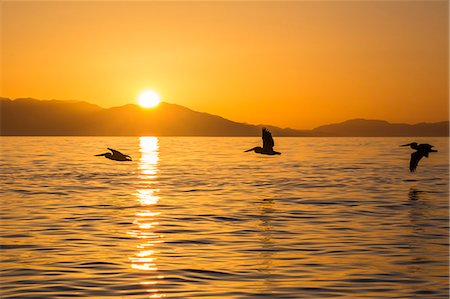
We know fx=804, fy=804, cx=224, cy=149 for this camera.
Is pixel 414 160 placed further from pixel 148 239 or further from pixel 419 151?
pixel 148 239

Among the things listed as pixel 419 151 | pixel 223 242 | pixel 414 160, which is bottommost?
pixel 223 242

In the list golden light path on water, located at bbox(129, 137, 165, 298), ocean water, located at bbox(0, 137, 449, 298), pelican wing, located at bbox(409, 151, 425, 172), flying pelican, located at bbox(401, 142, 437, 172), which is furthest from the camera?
pelican wing, located at bbox(409, 151, 425, 172)

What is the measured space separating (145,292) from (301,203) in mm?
19140

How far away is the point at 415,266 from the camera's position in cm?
1920

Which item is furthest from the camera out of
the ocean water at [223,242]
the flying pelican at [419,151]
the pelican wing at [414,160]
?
the pelican wing at [414,160]

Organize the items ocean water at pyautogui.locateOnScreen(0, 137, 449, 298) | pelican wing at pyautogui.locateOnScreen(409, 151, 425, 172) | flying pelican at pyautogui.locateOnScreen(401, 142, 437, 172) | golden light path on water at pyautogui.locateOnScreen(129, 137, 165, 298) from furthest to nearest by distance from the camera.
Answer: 1. pelican wing at pyautogui.locateOnScreen(409, 151, 425, 172)
2. flying pelican at pyautogui.locateOnScreen(401, 142, 437, 172)
3. golden light path on water at pyautogui.locateOnScreen(129, 137, 165, 298)
4. ocean water at pyautogui.locateOnScreen(0, 137, 449, 298)

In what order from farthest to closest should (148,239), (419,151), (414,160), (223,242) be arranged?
(414,160)
(419,151)
(148,239)
(223,242)

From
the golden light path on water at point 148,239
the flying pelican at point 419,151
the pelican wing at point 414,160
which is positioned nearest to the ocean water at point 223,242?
the golden light path on water at point 148,239

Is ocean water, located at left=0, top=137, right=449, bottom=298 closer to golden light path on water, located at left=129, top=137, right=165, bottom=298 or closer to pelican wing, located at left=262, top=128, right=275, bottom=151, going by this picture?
golden light path on water, located at left=129, top=137, right=165, bottom=298

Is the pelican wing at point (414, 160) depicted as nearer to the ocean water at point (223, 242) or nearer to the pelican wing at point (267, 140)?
the ocean water at point (223, 242)

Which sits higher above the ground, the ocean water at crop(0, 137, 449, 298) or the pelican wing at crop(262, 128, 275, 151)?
the pelican wing at crop(262, 128, 275, 151)

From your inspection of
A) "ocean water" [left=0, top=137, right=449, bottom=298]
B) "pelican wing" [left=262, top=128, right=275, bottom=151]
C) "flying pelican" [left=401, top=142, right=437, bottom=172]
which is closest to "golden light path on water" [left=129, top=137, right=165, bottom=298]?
"ocean water" [left=0, top=137, right=449, bottom=298]

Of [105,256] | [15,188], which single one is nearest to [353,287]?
[105,256]

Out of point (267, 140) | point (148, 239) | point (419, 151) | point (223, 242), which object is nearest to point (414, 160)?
point (419, 151)
